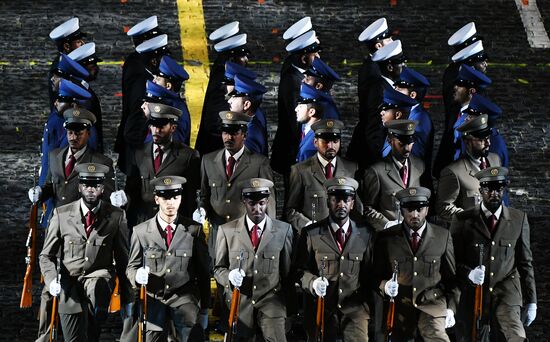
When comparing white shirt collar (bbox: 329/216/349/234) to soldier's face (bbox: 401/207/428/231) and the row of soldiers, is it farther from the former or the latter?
soldier's face (bbox: 401/207/428/231)

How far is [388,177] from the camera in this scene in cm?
2234

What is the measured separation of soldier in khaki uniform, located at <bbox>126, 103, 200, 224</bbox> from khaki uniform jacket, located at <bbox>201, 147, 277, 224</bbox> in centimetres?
19

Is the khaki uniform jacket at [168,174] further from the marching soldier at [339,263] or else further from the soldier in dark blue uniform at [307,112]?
the marching soldier at [339,263]

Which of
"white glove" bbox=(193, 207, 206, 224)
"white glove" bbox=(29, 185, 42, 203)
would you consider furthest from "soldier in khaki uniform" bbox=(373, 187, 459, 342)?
"white glove" bbox=(29, 185, 42, 203)

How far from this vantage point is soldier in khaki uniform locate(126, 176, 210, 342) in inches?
823

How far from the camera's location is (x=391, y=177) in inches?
880

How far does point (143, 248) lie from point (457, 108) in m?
5.41

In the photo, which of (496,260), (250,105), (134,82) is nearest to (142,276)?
(250,105)

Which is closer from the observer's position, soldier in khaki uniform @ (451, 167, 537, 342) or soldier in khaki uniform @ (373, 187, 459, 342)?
soldier in khaki uniform @ (373, 187, 459, 342)

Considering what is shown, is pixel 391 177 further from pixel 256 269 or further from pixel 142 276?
pixel 142 276

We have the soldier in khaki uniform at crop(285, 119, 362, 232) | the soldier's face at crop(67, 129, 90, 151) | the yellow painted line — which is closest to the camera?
the soldier in khaki uniform at crop(285, 119, 362, 232)

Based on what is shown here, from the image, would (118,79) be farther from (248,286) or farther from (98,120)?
(248,286)

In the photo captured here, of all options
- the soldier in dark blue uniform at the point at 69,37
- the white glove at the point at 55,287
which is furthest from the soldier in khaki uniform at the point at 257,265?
the soldier in dark blue uniform at the point at 69,37

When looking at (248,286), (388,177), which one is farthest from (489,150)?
(248,286)
